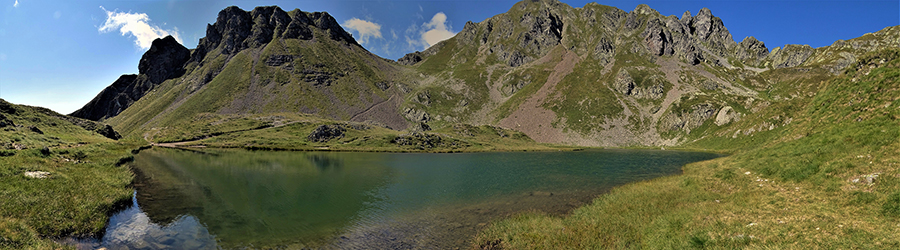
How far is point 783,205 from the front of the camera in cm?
1761

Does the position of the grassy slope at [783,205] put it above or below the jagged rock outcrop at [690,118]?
below

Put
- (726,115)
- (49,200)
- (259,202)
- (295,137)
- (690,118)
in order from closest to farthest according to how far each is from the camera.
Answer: (49,200) < (259,202) < (295,137) < (726,115) < (690,118)

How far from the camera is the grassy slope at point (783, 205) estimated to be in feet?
43.6

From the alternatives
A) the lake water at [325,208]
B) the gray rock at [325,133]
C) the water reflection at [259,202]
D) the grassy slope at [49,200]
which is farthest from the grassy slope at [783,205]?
the gray rock at [325,133]

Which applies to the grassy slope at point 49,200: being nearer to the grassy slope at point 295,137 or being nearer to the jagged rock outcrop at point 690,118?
the grassy slope at point 295,137

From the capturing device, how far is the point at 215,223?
83.8 feet

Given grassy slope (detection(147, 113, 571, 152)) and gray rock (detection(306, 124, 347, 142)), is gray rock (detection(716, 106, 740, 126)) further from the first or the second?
gray rock (detection(306, 124, 347, 142))

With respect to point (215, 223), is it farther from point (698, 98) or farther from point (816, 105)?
point (698, 98)

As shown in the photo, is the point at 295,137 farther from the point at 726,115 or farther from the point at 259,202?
the point at 726,115

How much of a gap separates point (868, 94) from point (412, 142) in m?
129

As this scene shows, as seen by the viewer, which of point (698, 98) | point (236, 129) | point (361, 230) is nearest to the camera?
point (361, 230)

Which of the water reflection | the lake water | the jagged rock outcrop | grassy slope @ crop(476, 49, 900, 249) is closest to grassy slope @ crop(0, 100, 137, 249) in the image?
the lake water

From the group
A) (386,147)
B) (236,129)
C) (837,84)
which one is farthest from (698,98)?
(236,129)

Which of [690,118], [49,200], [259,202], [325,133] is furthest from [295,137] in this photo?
[690,118]
